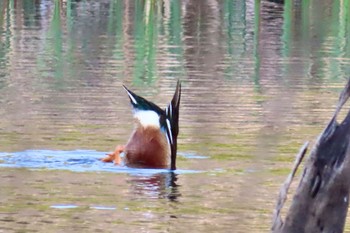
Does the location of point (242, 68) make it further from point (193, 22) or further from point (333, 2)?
point (333, 2)

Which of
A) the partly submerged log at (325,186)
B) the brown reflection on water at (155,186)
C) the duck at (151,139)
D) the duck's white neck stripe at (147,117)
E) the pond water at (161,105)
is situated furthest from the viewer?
the duck's white neck stripe at (147,117)

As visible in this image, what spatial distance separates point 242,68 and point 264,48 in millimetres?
2746

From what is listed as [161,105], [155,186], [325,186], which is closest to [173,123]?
[155,186]

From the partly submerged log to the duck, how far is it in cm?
420

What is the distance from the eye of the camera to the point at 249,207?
26.8 feet

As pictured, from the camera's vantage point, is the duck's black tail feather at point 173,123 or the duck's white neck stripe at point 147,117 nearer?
the duck's black tail feather at point 173,123

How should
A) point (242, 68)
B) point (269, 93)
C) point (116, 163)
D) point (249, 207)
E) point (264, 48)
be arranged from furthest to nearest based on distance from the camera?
point (264, 48) → point (242, 68) → point (269, 93) → point (116, 163) → point (249, 207)

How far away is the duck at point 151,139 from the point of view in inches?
376

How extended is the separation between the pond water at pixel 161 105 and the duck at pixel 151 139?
13cm

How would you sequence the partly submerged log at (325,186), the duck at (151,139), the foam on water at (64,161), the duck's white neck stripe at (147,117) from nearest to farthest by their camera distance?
the partly submerged log at (325,186)
the foam on water at (64,161)
the duck at (151,139)
the duck's white neck stripe at (147,117)

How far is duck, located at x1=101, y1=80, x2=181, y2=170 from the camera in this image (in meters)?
9.56

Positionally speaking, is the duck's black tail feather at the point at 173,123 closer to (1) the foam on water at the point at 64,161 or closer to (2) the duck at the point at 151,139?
(2) the duck at the point at 151,139

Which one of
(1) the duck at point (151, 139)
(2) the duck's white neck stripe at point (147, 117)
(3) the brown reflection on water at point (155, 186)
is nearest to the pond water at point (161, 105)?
(3) the brown reflection on water at point (155, 186)

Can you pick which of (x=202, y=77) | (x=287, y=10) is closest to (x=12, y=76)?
(x=202, y=77)
